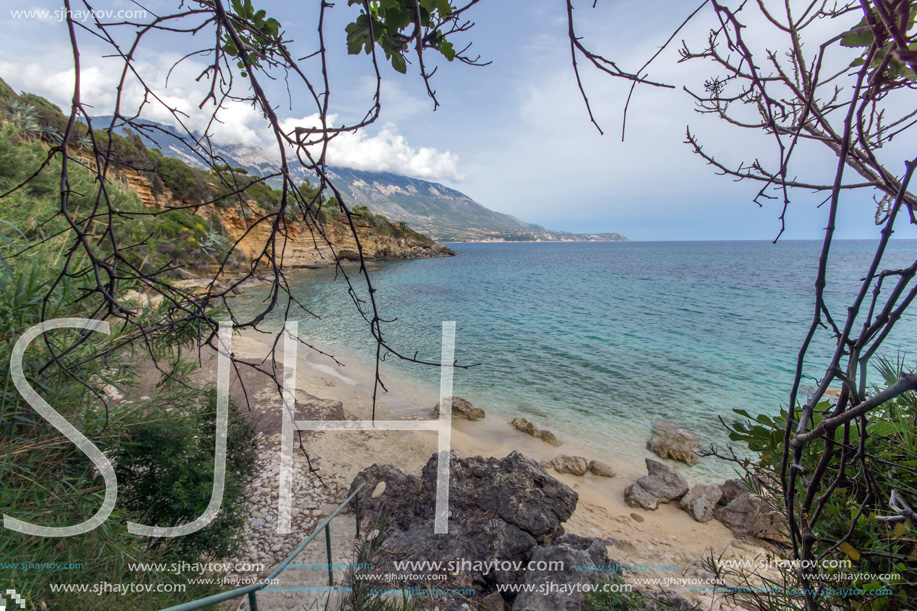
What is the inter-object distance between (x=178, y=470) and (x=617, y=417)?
961 cm

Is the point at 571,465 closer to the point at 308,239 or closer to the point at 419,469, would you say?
the point at 419,469

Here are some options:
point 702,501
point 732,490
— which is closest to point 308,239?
point 702,501

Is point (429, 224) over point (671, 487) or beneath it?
over

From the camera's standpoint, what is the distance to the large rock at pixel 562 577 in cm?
271

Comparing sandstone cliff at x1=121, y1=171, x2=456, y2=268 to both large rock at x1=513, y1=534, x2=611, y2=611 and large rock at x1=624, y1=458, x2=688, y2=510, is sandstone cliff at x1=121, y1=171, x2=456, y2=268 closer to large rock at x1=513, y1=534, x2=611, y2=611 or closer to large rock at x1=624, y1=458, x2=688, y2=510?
large rock at x1=624, y1=458, x2=688, y2=510

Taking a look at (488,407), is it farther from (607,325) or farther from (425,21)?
(607,325)

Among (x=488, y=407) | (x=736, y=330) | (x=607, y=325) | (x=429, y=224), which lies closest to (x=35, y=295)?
(x=488, y=407)

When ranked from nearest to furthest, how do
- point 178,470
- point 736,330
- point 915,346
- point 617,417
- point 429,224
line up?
point 178,470
point 617,417
point 915,346
point 736,330
point 429,224

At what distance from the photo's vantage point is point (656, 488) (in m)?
6.68

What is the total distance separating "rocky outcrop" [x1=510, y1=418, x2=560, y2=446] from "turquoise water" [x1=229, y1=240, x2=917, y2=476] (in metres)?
0.54

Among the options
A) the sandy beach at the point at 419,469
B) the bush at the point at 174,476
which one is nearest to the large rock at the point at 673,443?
the sandy beach at the point at 419,469

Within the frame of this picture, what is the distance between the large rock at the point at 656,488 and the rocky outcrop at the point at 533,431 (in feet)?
6.92

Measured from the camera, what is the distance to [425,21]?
1.03 metres

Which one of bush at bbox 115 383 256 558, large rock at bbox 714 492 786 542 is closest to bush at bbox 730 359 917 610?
bush at bbox 115 383 256 558
